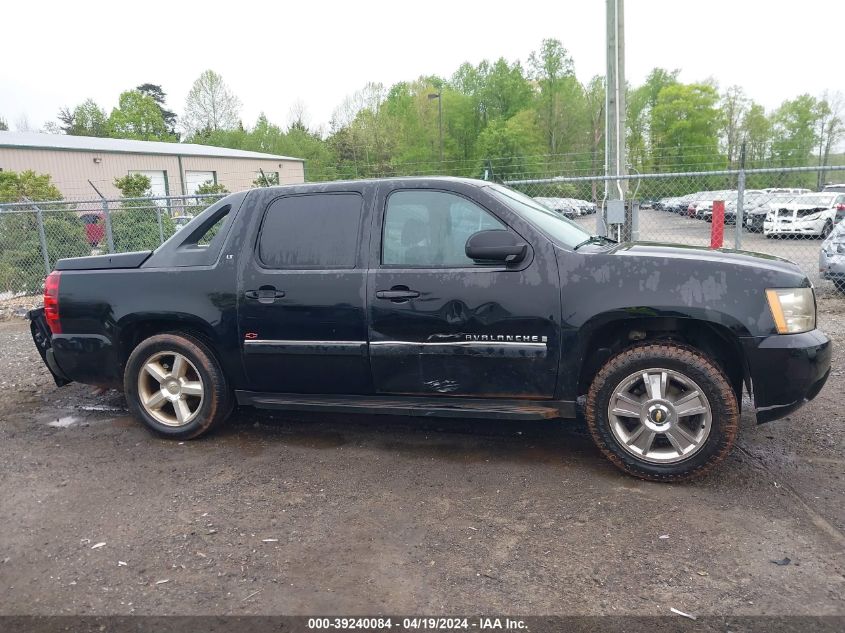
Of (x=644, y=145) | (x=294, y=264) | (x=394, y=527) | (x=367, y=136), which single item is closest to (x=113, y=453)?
(x=294, y=264)

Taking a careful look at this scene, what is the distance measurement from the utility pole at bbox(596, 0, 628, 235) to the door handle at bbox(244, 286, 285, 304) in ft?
23.3

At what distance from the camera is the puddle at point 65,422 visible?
517 cm

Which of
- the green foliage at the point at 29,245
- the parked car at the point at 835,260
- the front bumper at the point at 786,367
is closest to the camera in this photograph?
the front bumper at the point at 786,367

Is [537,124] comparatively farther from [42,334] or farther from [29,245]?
[42,334]

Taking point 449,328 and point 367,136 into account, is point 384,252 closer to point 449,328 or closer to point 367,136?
point 449,328

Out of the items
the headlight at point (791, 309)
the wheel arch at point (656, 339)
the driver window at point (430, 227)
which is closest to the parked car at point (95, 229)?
the driver window at point (430, 227)

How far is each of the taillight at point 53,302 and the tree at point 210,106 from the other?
229ft

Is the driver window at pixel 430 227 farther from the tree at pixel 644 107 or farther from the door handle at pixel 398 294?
the tree at pixel 644 107

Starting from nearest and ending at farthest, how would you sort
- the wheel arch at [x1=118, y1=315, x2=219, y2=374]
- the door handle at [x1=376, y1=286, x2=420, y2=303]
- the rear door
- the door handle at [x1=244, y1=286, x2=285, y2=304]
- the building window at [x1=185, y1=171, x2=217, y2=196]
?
the door handle at [x1=376, y1=286, x2=420, y2=303], the rear door, the door handle at [x1=244, y1=286, x2=285, y2=304], the wheel arch at [x1=118, y1=315, x2=219, y2=374], the building window at [x1=185, y1=171, x2=217, y2=196]

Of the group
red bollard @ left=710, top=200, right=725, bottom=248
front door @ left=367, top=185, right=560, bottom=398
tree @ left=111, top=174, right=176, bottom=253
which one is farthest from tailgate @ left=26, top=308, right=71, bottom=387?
tree @ left=111, top=174, right=176, bottom=253

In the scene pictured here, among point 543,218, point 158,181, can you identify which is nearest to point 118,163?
point 158,181

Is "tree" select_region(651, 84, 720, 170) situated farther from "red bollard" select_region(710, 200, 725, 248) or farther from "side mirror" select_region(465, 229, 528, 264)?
"side mirror" select_region(465, 229, 528, 264)

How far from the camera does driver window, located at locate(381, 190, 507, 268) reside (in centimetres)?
407

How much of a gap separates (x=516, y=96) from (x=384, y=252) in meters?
55.8
